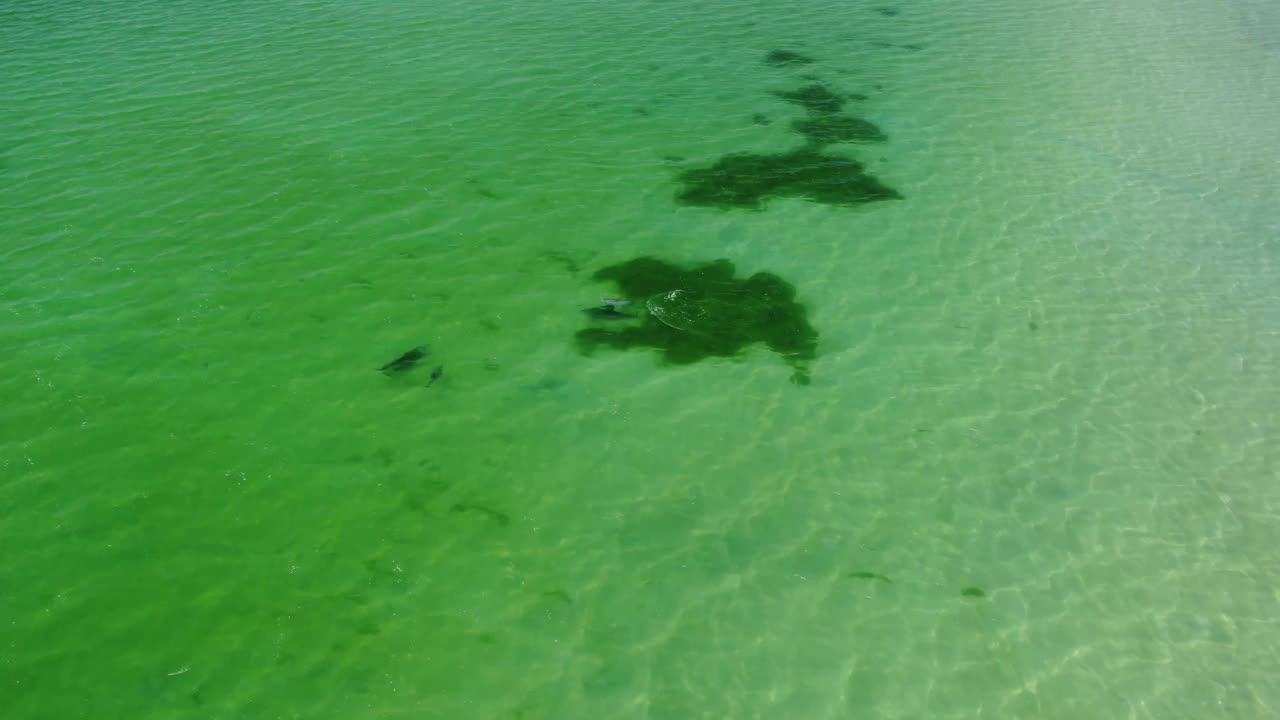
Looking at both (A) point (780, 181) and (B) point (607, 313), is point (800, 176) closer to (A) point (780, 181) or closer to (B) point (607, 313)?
(A) point (780, 181)

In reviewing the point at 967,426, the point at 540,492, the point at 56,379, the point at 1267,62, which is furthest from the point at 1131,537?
the point at 1267,62

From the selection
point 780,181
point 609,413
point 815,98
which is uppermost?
point 815,98

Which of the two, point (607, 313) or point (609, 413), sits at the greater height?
point (607, 313)

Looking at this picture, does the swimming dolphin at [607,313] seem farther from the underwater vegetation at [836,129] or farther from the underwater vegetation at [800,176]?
the underwater vegetation at [836,129]

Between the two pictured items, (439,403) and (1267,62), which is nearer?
(439,403)

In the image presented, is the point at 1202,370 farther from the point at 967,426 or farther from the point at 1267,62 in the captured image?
the point at 1267,62

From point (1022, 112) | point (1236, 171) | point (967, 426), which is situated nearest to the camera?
point (967, 426)

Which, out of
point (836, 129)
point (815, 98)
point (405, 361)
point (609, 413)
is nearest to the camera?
point (609, 413)

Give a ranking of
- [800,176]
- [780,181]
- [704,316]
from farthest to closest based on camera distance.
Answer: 1. [800,176]
2. [780,181]
3. [704,316]

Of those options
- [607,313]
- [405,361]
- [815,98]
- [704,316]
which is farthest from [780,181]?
[405,361]
